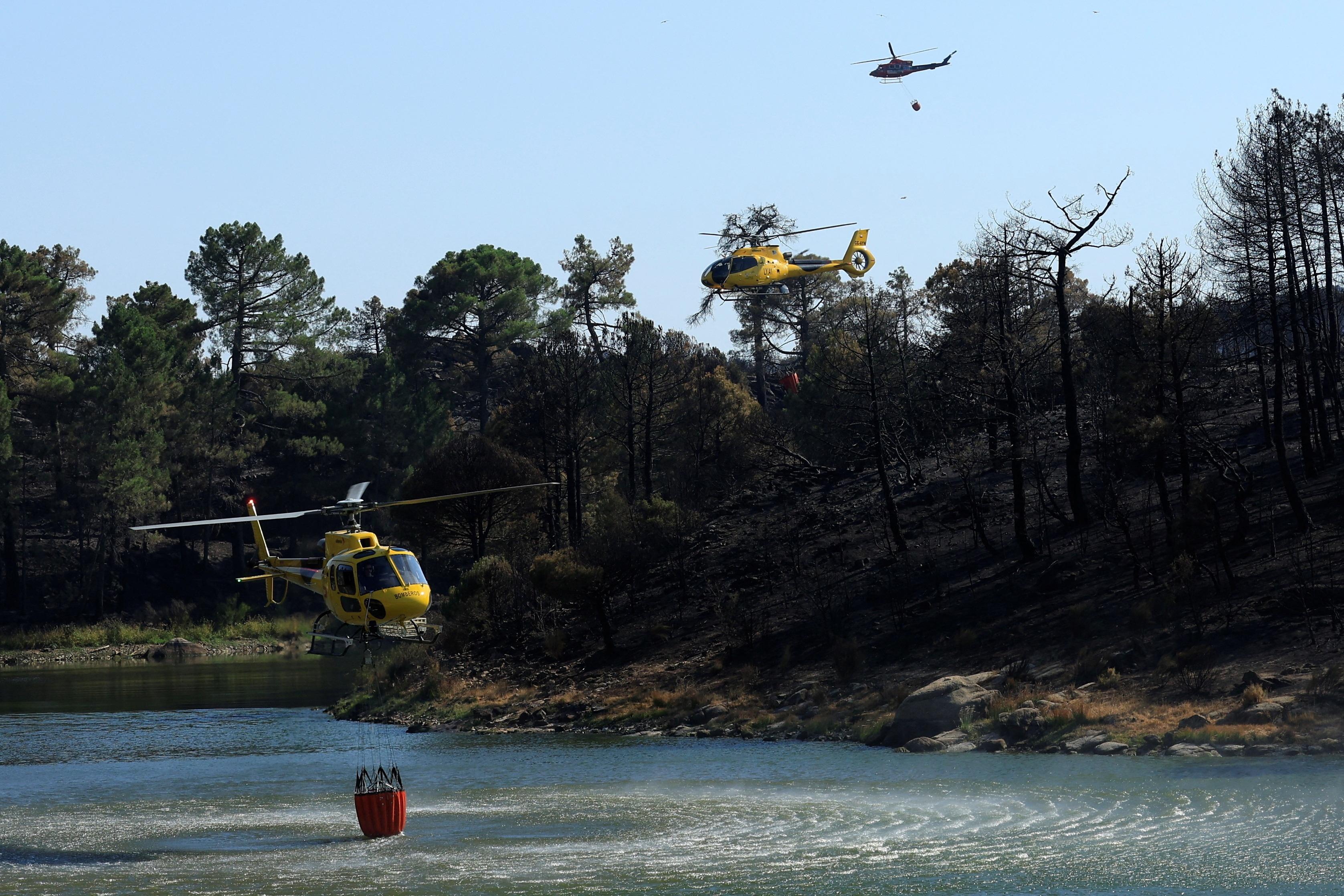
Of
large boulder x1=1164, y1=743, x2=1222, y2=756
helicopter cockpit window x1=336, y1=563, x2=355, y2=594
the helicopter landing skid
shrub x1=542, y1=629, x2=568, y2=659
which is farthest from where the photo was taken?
shrub x1=542, y1=629, x2=568, y2=659

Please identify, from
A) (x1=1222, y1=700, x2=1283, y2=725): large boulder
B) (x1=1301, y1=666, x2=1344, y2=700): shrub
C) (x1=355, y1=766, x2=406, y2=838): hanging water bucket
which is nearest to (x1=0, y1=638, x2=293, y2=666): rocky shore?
(x1=355, y1=766, x2=406, y2=838): hanging water bucket

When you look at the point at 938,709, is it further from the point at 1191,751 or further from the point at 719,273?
the point at 719,273

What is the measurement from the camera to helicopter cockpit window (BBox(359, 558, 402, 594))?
105 ft

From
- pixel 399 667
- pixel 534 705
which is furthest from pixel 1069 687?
pixel 399 667

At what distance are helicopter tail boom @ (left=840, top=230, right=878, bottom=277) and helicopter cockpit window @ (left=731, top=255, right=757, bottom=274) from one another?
6.74 m

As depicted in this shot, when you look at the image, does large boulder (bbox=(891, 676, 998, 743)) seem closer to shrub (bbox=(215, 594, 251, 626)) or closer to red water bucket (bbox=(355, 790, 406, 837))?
red water bucket (bbox=(355, 790, 406, 837))

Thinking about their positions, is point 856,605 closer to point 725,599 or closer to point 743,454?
point 725,599

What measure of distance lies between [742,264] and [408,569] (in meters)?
24.4

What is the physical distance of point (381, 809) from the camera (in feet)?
104

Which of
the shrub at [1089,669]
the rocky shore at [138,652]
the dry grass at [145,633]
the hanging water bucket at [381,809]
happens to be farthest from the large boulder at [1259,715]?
the dry grass at [145,633]

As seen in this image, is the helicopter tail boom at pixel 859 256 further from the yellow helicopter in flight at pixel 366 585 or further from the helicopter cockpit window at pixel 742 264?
the yellow helicopter in flight at pixel 366 585

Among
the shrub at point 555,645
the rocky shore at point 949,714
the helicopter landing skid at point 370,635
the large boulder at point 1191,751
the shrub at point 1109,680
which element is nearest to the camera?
the helicopter landing skid at point 370,635

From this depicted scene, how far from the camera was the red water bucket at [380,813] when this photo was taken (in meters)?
31.7

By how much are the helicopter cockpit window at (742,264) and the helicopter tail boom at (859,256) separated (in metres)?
6.74
